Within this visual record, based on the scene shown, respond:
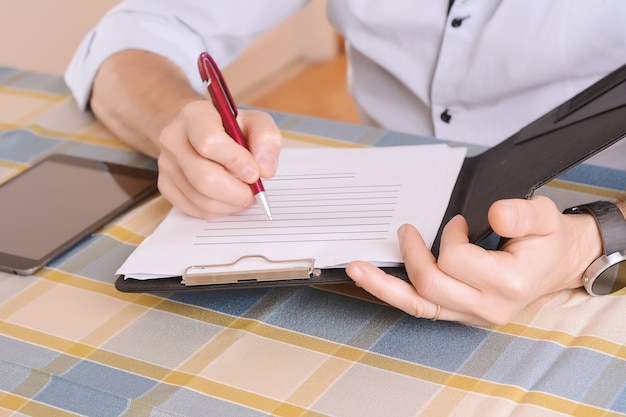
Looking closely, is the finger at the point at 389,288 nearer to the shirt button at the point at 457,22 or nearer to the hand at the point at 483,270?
the hand at the point at 483,270

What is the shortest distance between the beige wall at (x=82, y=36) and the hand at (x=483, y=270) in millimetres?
2030

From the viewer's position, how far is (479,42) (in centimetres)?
124

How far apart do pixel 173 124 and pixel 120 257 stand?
0.49ft

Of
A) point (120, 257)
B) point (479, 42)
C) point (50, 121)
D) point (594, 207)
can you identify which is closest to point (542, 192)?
point (594, 207)

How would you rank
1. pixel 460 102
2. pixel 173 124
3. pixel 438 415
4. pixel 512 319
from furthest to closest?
pixel 460 102 → pixel 173 124 → pixel 512 319 → pixel 438 415

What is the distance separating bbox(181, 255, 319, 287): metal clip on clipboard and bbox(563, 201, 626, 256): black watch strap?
260 mm

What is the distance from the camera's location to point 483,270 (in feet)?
2.36

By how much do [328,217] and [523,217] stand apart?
8.5 inches

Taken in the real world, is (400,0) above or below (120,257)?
above

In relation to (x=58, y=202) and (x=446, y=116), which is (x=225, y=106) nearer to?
(x=58, y=202)

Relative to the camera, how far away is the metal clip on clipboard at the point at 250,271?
0.77 m

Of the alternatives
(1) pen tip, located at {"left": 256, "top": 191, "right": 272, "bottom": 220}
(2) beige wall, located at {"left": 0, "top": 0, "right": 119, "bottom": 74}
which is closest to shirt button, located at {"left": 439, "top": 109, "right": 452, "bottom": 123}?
(1) pen tip, located at {"left": 256, "top": 191, "right": 272, "bottom": 220}

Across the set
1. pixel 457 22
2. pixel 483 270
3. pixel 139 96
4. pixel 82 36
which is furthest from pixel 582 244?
pixel 82 36

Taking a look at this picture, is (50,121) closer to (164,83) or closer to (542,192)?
(164,83)
